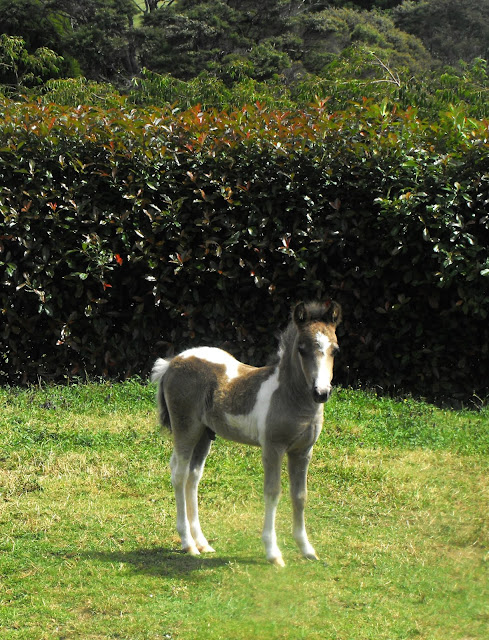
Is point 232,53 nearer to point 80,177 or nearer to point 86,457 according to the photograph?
point 80,177

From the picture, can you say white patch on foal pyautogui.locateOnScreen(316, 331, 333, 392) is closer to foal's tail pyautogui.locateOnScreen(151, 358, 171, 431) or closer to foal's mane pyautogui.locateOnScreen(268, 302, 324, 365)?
foal's mane pyautogui.locateOnScreen(268, 302, 324, 365)

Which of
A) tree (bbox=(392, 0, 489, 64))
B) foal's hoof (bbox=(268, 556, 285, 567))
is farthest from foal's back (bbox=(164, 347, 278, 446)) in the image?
tree (bbox=(392, 0, 489, 64))

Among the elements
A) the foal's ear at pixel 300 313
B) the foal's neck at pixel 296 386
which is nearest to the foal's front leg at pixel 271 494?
the foal's neck at pixel 296 386

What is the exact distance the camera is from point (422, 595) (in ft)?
15.3

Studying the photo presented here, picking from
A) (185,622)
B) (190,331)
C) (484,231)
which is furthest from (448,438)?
(185,622)

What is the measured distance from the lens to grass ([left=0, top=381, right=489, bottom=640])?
442 centimetres

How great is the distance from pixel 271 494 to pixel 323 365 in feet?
3.05

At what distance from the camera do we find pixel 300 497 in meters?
4.91

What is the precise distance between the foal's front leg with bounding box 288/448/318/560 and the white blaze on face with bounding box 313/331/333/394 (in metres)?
0.74

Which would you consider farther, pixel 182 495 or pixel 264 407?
pixel 182 495

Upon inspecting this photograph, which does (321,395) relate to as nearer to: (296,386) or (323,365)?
(323,365)

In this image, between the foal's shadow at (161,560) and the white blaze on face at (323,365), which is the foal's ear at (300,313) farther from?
the foal's shadow at (161,560)

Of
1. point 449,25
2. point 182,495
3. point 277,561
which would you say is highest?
point 449,25

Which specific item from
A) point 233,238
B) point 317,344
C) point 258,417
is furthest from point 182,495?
point 233,238
